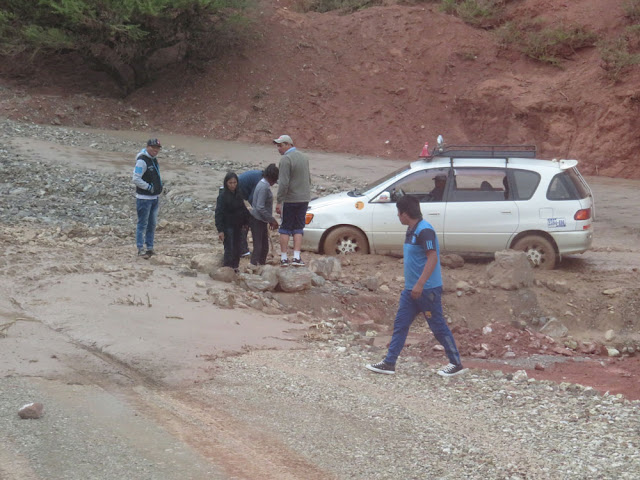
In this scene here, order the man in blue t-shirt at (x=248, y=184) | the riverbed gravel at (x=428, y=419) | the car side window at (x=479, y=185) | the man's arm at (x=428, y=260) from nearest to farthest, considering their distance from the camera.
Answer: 1. the riverbed gravel at (x=428, y=419)
2. the man's arm at (x=428, y=260)
3. the man in blue t-shirt at (x=248, y=184)
4. the car side window at (x=479, y=185)

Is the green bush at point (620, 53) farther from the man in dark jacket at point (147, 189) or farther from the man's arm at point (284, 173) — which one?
the man in dark jacket at point (147, 189)

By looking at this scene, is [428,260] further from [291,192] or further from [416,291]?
[291,192]

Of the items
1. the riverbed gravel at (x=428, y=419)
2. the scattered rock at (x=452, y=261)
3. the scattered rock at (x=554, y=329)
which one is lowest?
the riverbed gravel at (x=428, y=419)

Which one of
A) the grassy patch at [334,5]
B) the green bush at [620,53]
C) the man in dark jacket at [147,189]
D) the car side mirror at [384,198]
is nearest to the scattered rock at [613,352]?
the car side mirror at [384,198]

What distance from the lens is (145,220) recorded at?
1123 cm

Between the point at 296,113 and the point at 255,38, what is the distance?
474 centimetres

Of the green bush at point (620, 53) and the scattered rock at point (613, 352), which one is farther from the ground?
the green bush at point (620, 53)

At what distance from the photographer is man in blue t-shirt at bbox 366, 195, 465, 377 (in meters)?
7.17

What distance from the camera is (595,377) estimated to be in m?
8.12

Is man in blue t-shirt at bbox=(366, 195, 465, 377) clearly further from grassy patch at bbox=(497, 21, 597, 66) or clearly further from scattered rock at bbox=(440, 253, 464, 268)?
grassy patch at bbox=(497, 21, 597, 66)

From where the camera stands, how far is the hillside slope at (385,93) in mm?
27266

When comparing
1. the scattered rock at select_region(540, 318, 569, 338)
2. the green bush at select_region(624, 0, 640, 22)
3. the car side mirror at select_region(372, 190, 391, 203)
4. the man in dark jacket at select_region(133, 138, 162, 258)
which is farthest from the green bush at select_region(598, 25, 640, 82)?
the man in dark jacket at select_region(133, 138, 162, 258)

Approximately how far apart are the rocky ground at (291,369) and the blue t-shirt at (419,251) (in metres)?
0.87

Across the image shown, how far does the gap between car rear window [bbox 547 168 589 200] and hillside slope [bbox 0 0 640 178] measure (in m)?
14.3
